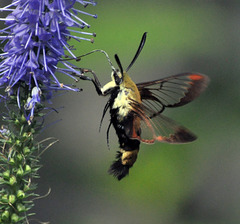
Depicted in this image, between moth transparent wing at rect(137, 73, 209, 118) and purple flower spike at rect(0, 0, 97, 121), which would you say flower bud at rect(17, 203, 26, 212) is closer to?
purple flower spike at rect(0, 0, 97, 121)

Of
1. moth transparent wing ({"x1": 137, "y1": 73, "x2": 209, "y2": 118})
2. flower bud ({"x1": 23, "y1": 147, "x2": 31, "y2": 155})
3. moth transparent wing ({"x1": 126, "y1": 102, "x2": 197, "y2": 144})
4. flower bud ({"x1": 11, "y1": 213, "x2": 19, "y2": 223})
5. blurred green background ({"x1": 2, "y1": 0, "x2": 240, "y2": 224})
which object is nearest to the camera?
flower bud ({"x1": 11, "y1": 213, "x2": 19, "y2": 223})

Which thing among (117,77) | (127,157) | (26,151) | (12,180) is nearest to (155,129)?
(127,157)

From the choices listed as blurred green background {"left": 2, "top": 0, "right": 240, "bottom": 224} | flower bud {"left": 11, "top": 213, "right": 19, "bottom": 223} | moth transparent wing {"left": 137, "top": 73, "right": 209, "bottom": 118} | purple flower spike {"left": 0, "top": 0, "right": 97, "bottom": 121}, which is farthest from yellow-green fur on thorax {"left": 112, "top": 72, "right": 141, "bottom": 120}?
blurred green background {"left": 2, "top": 0, "right": 240, "bottom": 224}

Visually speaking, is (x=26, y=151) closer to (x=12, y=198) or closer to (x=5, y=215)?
(x=12, y=198)

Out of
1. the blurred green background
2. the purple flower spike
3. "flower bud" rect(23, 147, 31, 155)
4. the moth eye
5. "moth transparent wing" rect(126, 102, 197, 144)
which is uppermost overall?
the purple flower spike

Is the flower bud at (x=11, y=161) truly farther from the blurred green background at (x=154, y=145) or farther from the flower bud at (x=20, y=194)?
the blurred green background at (x=154, y=145)

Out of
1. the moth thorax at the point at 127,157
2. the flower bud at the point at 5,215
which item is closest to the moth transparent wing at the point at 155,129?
the moth thorax at the point at 127,157
